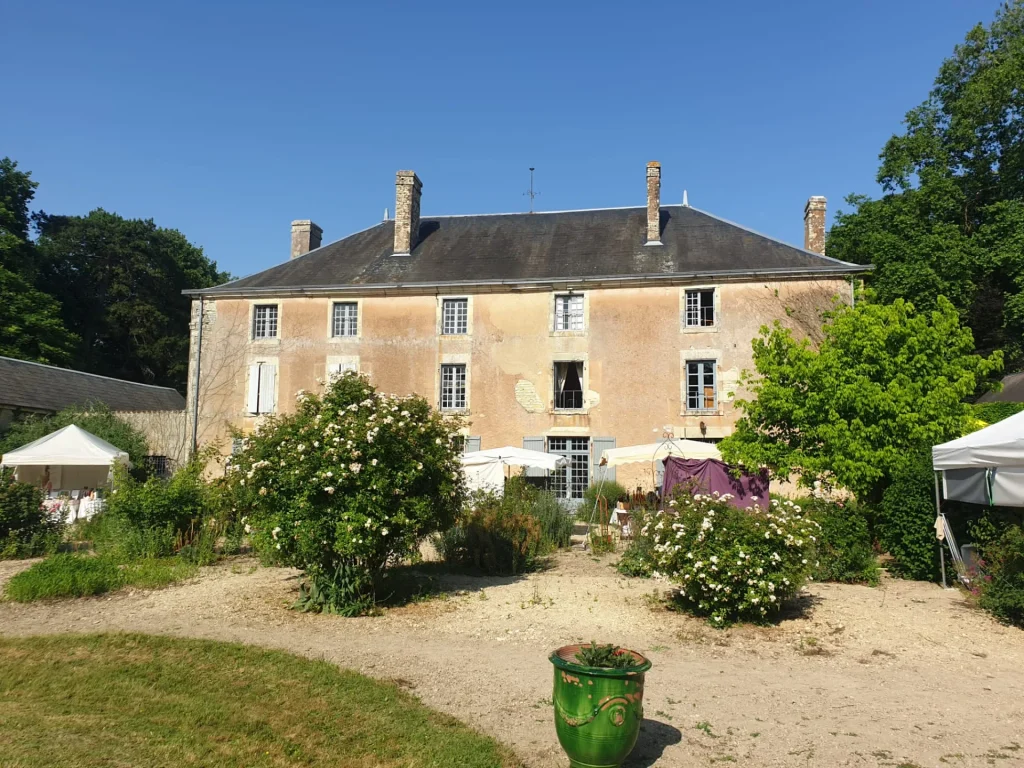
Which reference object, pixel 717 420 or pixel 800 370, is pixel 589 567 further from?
pixel 717 420

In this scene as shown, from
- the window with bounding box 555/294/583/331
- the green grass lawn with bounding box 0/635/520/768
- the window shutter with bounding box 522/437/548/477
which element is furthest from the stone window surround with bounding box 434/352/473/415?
the green grass lawn with bounding box 0/635/520/768

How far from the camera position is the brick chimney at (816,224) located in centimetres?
1948

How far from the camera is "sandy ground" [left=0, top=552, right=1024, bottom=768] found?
4219mm

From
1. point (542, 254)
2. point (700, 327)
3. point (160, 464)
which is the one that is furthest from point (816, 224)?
point (160, 464)

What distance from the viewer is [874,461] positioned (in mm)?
10141

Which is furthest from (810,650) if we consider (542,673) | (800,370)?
(800,370)

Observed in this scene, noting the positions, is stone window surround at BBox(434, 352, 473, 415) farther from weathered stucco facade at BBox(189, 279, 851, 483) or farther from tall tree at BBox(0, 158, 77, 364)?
tall tree at BBox(0, 158, 77, 364)

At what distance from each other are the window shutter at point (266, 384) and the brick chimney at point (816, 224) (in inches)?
590

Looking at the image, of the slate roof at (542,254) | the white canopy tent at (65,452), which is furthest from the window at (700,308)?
the white canopy tent at (65,452)

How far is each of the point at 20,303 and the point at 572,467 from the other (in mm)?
21160

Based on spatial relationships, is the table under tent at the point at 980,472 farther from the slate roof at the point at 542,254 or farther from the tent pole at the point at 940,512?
the slate roof at the point at 542,254

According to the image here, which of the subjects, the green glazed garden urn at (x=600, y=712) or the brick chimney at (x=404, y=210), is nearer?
the green glazed garden urn at (x=600, y=712)

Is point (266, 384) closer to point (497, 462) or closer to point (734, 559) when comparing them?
point (497, 462)

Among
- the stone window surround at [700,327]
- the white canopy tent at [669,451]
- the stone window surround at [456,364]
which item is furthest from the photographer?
the stone window surround at [456,364]
